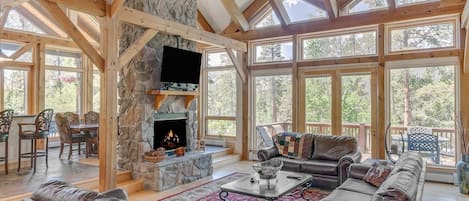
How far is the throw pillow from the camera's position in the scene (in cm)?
396

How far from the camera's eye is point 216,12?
8391 millimetres

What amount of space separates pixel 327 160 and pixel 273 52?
11.0ft

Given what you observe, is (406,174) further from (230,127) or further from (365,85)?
(230,127)

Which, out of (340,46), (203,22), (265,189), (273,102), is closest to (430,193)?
(265,189)

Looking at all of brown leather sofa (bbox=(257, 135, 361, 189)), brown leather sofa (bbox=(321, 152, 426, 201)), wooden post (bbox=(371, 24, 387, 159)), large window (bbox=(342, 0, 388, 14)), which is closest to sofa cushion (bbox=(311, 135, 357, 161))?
brown leather sofa (bbox=(257, 135, 361, 189))

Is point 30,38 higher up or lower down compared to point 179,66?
higher up

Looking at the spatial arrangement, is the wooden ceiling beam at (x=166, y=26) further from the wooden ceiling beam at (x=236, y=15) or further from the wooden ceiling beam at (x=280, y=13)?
the wooden ceiling beam at (x=280, y=13)

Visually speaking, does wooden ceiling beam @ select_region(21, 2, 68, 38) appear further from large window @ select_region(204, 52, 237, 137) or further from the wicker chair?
large window @ select_region(204, 52, 237, 137)

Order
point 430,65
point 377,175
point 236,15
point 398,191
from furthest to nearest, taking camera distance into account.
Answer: point 236,15
point 430,65
point 377,175
point 398,191

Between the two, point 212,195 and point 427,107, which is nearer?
point 212,195

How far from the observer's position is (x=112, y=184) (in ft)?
14.8

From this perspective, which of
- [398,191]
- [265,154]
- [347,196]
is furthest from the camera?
[265,154]

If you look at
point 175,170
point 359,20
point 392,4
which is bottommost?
point 175,170

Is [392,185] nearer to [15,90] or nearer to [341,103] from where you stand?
[341,103]
